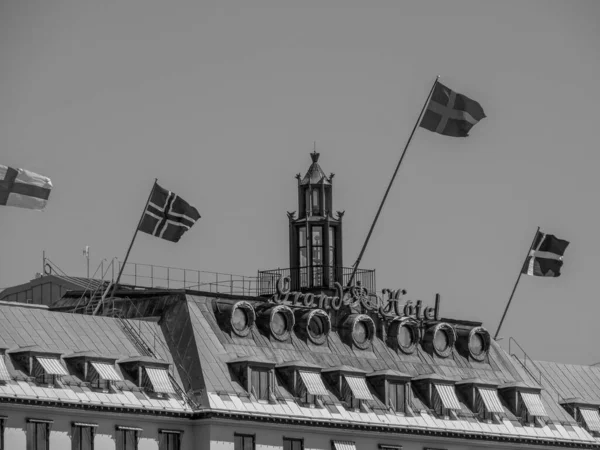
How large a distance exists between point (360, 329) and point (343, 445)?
1198 centimetres

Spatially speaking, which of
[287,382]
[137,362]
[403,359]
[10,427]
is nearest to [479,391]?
[403,359]

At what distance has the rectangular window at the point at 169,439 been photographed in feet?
527

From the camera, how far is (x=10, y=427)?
152000 mm

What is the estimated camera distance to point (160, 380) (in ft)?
531

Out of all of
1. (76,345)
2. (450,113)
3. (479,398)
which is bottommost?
(479,398)

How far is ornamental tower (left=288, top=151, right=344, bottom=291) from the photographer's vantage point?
18338 centimetres

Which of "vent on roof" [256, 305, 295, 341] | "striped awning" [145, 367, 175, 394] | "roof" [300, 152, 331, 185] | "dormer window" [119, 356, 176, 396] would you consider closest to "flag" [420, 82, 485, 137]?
"roof" [300, 152, 331, 185]

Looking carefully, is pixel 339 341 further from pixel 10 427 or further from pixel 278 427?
pixel 10 427

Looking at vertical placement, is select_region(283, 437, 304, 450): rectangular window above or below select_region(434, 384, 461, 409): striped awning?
below

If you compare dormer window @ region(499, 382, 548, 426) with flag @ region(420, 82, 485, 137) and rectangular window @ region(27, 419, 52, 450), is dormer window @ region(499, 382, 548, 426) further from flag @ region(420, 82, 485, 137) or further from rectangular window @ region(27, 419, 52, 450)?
rectangular window @ region(27, 419, 52, 450)

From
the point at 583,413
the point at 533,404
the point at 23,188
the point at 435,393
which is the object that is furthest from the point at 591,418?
the point at 23,188

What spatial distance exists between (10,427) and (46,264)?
44.5 meters

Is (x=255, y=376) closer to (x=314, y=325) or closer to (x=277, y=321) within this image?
(x=277, y=321)

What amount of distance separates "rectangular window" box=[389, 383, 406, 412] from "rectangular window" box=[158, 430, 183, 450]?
1946 centimetres
